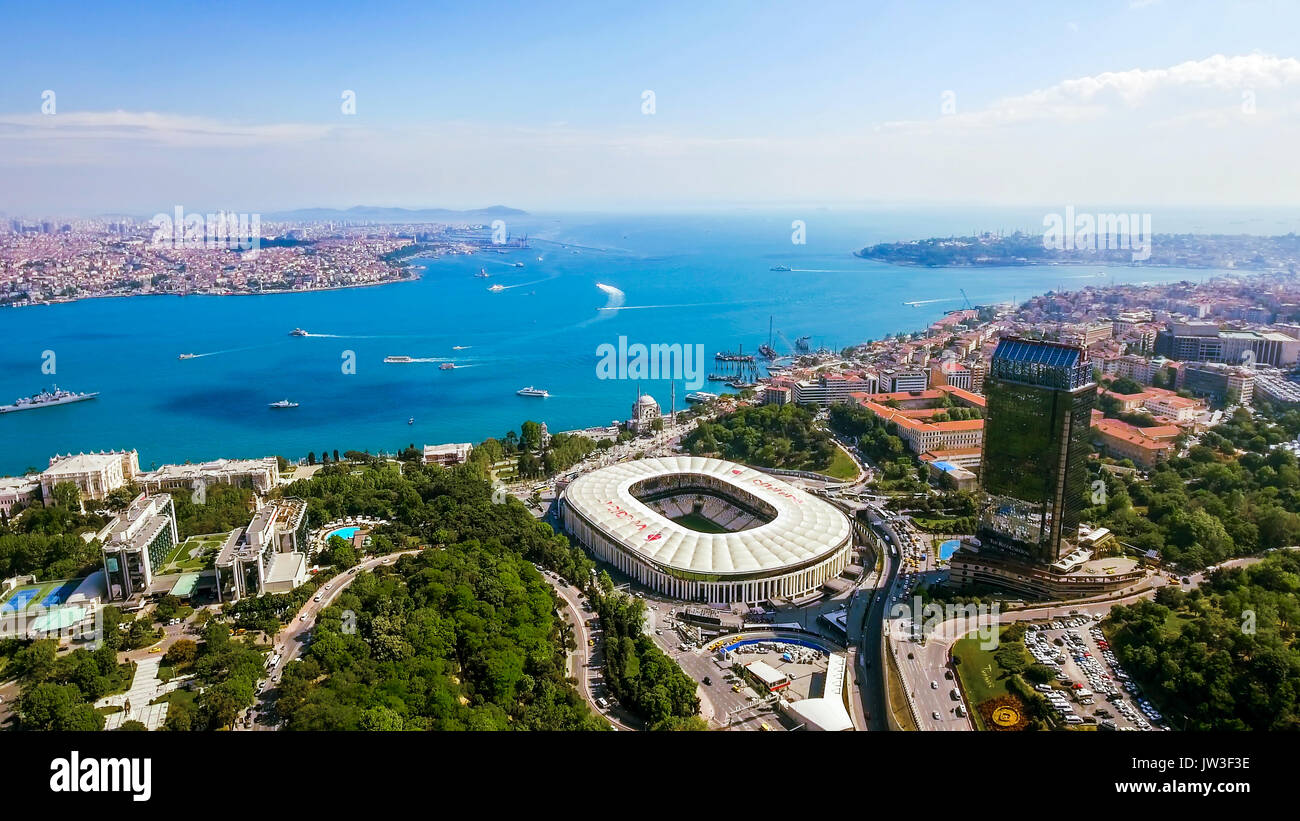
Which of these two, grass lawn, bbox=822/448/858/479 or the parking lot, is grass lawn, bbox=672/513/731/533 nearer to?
grass lawn, bbox=822/448/858/479

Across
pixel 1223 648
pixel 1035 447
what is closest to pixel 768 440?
pixel 1035 447

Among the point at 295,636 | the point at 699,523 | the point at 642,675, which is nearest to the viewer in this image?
the point at 642,675

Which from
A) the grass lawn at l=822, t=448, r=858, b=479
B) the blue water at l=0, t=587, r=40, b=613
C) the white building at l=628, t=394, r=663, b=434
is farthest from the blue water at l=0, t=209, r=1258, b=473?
the blue water at l=0, t=587, r=40, b=613

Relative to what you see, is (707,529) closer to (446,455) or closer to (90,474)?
(446,455)

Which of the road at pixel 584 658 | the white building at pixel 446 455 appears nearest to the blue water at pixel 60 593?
the road at pixel 584 658

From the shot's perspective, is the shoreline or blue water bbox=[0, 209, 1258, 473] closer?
blue water bbox=[0, 209, 1258, 473]

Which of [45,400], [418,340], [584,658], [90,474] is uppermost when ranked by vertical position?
[418,340]
